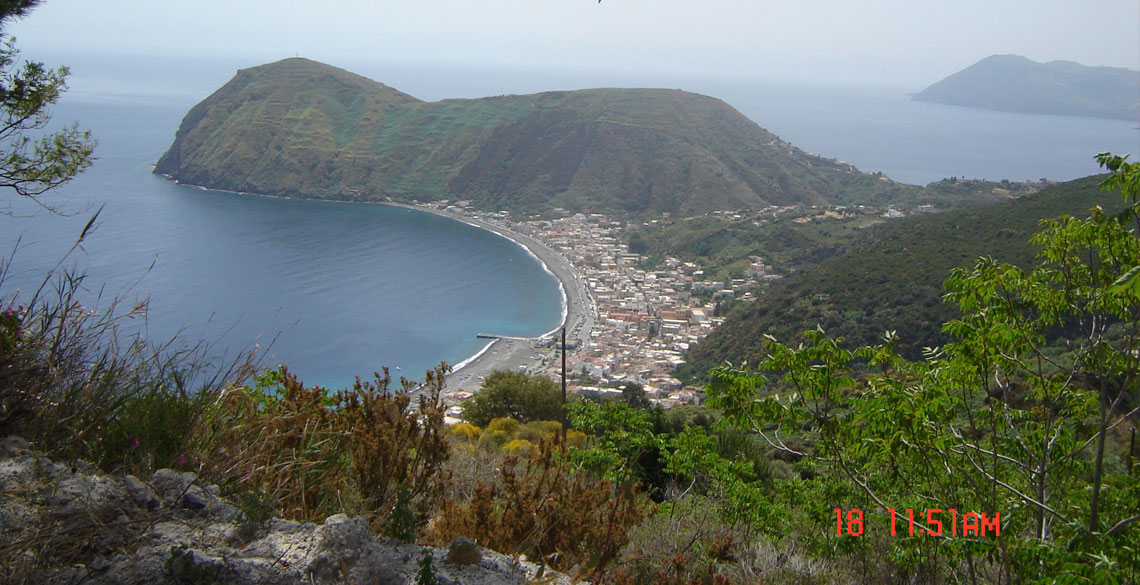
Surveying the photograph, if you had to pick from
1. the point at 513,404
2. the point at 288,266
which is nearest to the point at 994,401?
the point at 513,404

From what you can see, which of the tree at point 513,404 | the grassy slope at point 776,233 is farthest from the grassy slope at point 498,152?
the tree at point 513,404

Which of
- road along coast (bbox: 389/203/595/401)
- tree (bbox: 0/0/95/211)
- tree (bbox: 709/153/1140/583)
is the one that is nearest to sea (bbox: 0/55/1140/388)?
road along coast (bbox: 389/203/595/401)

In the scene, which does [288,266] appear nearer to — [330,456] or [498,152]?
[498,152]

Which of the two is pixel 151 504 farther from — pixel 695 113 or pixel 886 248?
pixel 695 113

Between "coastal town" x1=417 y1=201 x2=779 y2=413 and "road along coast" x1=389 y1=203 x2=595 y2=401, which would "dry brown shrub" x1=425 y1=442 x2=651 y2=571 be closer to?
"coastal town" x1=417 y1=201 x2=779 y2=413

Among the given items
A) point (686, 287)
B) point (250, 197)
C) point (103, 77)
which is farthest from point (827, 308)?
point (103, 77)

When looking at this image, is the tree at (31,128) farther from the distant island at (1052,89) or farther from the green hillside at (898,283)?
the distant island at (1052,89)
